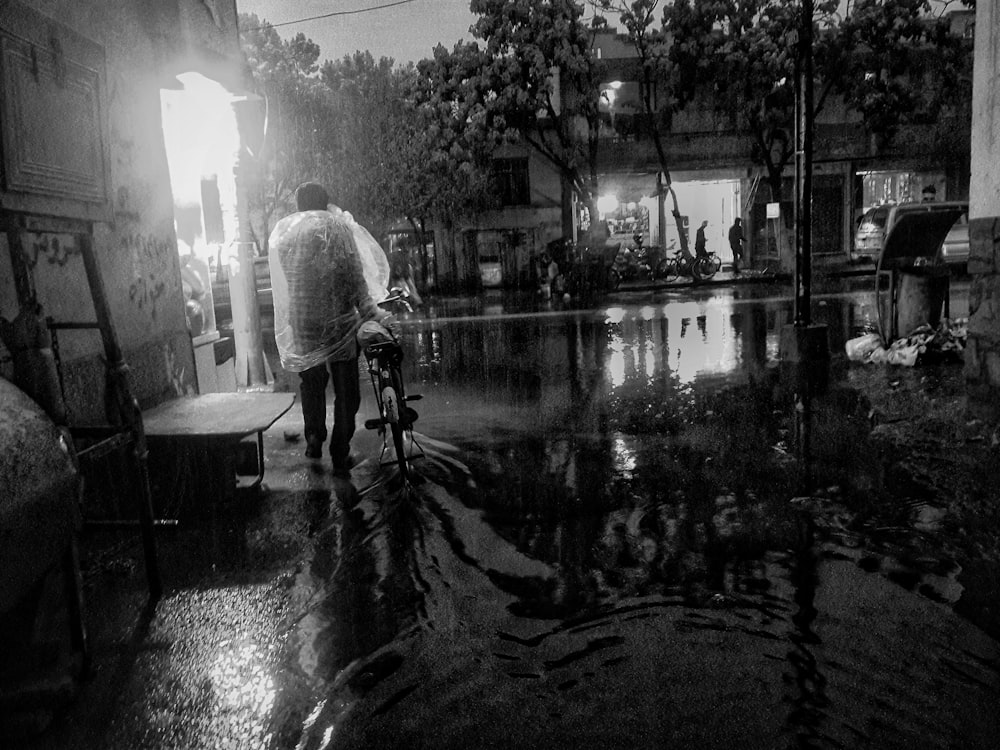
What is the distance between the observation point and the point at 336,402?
7.21m

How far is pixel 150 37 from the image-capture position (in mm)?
6977

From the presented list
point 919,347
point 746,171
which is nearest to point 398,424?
point 919,347


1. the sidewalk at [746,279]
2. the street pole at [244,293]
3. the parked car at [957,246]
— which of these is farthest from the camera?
the sidewalk at [746,279]

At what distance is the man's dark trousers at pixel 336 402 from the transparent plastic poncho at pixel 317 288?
120 millimetres

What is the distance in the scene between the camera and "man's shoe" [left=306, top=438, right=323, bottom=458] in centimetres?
745

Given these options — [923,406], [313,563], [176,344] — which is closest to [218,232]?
[176,344]

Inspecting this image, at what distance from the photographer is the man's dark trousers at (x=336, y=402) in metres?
7.05

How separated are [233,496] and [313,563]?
1.63 metres

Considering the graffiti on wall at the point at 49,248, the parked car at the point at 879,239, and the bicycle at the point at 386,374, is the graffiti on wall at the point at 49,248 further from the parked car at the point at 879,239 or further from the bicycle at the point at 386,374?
the parked car at the point at 879,239

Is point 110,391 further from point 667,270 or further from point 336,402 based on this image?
point 667,270

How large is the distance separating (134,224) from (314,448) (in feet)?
7.40

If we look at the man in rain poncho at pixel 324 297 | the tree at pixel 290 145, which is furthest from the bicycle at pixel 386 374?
A: the tree at pixel 290 145

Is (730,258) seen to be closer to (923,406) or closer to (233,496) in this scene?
(923,406)

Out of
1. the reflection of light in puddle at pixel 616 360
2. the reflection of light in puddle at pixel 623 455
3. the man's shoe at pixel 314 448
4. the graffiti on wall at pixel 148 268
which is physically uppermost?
the graffiti on wall at pixel 148 268
